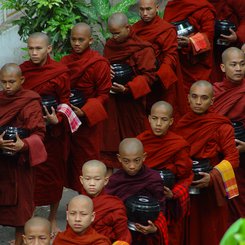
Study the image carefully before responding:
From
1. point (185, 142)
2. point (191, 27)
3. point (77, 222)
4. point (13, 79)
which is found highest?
point (191, 27)

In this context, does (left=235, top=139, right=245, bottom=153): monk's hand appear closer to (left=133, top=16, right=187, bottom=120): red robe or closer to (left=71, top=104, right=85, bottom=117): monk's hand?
(left=71, top=104, right=85, bottom=117): monk's hand

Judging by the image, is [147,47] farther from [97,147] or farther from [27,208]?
[27,208]

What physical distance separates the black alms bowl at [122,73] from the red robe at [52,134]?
0.89m

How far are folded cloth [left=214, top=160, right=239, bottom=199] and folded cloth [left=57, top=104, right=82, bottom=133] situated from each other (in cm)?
166

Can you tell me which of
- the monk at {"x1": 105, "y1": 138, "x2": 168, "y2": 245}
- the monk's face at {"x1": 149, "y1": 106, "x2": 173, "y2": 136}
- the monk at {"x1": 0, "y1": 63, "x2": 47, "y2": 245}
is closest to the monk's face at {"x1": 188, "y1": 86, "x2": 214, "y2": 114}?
the monk's face at {"x1": 149, "y1": 106, "x2": 173, "y2": 136}

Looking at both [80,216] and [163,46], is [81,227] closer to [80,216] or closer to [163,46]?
[80,216]

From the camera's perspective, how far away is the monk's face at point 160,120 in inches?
355

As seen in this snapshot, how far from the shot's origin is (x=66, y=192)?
11664 mm

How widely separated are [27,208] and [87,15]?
13.6 feet

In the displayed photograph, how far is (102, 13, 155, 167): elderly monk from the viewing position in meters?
11.0

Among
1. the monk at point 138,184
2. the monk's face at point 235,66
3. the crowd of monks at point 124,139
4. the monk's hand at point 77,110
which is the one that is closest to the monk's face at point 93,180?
the crowd of monks at point 124,139

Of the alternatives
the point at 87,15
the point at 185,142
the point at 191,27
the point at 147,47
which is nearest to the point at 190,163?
the point at 185,142

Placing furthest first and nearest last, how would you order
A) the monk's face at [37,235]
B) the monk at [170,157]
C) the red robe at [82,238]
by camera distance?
1. the monk at [170,157]
2. the monk's face at [37,235]
3. the red robe at [82,238]

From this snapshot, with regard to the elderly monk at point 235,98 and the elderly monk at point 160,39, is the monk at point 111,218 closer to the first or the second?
the elderly monk at point 235,98
